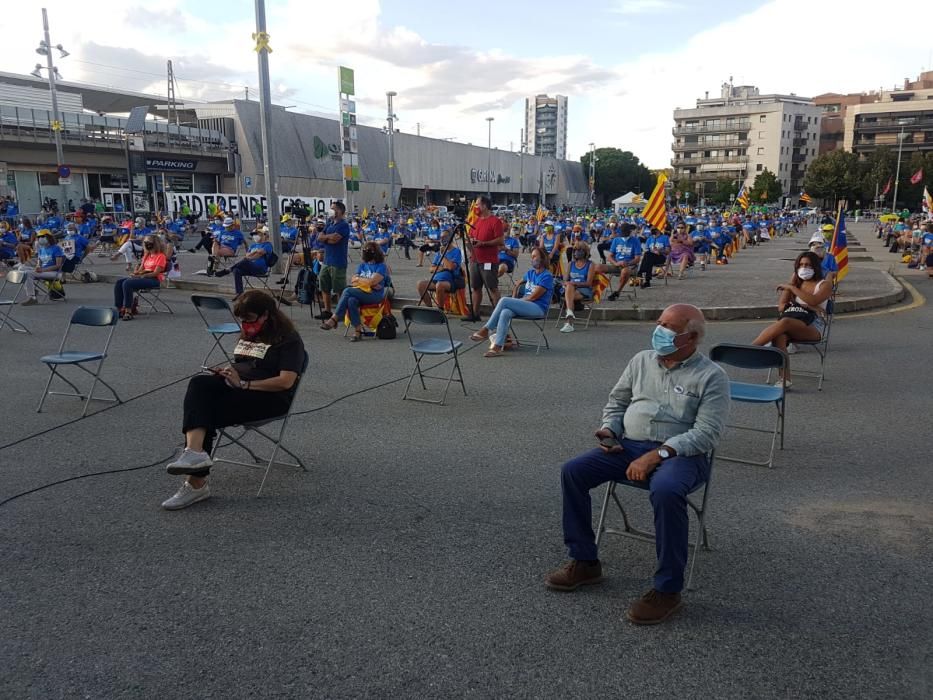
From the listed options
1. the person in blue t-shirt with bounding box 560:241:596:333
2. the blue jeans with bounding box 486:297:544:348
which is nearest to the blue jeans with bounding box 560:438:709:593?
the blue jeans with bounding box 486:297:544:348

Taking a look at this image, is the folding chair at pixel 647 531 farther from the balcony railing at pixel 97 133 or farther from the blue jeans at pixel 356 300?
the balcony railing at pixel 97 133

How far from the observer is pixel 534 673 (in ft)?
9.36

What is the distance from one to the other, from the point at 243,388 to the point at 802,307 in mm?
6255

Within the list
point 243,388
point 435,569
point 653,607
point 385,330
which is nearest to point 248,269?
point 385,330

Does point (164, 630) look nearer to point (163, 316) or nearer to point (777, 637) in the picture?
point (777, 637)

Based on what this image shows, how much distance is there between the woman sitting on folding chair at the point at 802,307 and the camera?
7.50 metres

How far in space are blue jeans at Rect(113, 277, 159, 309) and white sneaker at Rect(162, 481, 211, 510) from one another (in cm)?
865

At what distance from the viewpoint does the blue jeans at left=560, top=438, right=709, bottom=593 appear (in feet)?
10.4

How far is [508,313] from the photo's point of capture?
360 inches

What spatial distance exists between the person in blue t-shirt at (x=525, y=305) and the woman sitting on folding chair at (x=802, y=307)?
9.26ft

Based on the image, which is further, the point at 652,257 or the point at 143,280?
the point at 652,257

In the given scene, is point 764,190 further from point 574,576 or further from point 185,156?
point 574,576

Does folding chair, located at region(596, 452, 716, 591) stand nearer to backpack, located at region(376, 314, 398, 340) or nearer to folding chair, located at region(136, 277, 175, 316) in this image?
backpack, located at region(376, 314, 398, 340)

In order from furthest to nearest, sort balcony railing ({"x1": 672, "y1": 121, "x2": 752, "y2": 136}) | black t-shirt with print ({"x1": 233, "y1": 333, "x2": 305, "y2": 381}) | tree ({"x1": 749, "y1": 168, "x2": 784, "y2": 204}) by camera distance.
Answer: balcony railing ({"x1": 672, "y1": 121, "x2": 752, "y2": 136}) < tree ({"x1": 749, "y1": 168, "x2": 784, "y2": 204}) < black t-shirt with print ({"x1": 233, "y1": 333, "x2": 305, "y2": 381})
